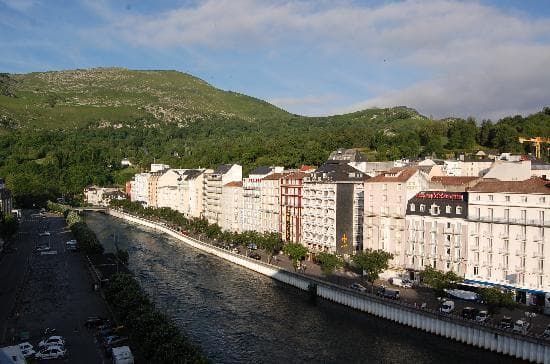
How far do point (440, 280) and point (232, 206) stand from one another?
214 feet

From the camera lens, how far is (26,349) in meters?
45.2

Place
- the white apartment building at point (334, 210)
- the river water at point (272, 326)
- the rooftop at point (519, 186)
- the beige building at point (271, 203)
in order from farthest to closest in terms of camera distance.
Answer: the beige building at point (271, 203) → the white apartment building at point (334, 210) → the rooftop at point (519, 186) → the river water at point (272, 326)

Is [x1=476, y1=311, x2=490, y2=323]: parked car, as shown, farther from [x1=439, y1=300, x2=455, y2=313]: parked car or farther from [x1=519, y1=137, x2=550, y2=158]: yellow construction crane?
[x1=519, y1=137, x2=550, y2=158]: yellow construction crane

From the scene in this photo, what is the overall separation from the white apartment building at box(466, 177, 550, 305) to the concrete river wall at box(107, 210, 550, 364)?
976 centimetres

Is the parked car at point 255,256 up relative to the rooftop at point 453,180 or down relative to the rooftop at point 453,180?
down

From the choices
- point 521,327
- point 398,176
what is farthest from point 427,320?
point 398,176

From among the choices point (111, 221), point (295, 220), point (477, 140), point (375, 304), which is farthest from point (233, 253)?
point (477, 140)

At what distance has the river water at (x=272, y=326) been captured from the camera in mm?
49438

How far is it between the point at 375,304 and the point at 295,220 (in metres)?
37.2

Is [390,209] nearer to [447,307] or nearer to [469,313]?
[447,307]

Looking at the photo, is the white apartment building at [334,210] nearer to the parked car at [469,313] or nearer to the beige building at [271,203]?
the beige building at [271,203]

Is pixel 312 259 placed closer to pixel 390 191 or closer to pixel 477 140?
pixel 390 191

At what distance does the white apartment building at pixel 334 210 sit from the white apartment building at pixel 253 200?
58.6ft

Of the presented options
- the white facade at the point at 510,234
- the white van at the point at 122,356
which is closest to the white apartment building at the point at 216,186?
the white facade at the point at 510,234
